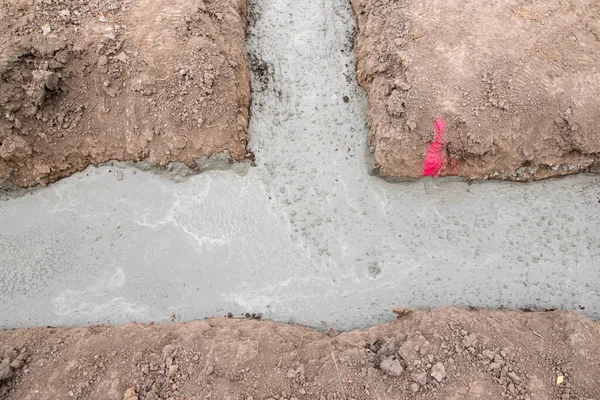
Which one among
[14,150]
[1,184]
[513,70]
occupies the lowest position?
[1,184]

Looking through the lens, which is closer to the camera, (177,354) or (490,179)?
(177,354)

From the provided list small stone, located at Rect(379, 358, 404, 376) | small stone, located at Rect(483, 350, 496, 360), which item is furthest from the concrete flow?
small stone, located at Rect(483, 350, 496, 360)

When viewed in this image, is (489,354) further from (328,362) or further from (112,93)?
(112,93)

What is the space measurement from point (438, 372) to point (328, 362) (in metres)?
1.24

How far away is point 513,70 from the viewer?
607 cm

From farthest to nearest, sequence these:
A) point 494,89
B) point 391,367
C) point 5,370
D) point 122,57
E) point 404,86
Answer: point 122,57 < point 404,86 < point 494,89 < point 5,370 < point 391,367

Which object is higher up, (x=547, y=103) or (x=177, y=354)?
(x=547, y=103)

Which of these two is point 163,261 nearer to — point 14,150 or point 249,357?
point 249,357

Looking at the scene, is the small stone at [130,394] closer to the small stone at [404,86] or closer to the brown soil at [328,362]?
the brown soil at [328,362]

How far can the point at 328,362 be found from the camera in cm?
502

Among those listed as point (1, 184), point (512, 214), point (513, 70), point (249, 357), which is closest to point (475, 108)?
point (513, 70)

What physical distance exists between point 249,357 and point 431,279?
2685 mm

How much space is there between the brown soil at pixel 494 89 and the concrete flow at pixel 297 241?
37 centimetres

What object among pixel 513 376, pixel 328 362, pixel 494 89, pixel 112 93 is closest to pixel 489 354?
pixel 513 376
